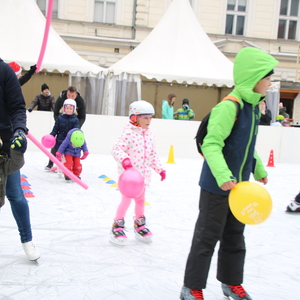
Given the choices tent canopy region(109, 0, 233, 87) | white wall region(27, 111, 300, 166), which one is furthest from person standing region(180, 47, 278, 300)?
tent canopy region(109, 0, 233, 87)

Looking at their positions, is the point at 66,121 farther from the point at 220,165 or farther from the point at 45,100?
the point at 220,165

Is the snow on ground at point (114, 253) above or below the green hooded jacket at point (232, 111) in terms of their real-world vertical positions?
below

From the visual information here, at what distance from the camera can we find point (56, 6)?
17953 millimetres

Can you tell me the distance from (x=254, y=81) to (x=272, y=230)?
2.32 meters

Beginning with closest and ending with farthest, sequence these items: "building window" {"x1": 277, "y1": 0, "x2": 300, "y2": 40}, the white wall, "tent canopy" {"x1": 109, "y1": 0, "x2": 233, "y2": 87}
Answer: the white wall
"tent canopy" {"x1": 109, "y1": 0, "x2": 233, "y2": 87}
"building window" {"x1": 277, "y1": 0, "x2": 300, "y2": 40}

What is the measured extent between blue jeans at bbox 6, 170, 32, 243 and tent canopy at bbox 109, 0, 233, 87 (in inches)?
A: 389

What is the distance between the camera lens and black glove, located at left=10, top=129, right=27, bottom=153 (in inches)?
91.7

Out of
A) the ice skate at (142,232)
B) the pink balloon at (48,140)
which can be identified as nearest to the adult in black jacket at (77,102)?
the pink balloon at (48,140)

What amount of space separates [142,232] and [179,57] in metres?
10.1

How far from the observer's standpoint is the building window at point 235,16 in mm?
18844

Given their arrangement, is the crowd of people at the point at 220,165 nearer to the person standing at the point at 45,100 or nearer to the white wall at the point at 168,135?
the white wall at the point at 168,135

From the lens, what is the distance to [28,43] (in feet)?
40.0

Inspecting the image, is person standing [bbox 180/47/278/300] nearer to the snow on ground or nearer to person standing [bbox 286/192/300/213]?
the snow on ground

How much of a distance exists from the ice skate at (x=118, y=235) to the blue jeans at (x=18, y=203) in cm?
80
